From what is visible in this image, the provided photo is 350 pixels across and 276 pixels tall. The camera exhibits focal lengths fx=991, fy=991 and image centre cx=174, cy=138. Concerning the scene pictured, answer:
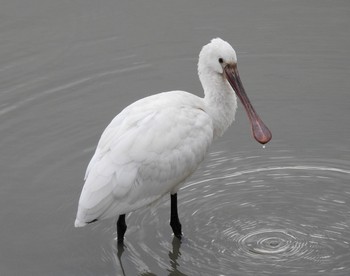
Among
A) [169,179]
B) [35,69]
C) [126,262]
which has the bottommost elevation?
[126,262]

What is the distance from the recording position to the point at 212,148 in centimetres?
985

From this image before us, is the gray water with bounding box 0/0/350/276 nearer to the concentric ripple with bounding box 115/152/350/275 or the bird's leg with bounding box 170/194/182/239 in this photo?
the concentric ripple with bounding box 115/152/350/275

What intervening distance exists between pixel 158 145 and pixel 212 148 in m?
1.87

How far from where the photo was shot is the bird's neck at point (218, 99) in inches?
336

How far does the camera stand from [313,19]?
12234mm

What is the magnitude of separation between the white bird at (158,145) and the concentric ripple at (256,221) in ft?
0.95

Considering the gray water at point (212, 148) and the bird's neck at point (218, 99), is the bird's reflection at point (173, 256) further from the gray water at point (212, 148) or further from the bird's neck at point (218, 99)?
the bird's neck at point (218, 99)

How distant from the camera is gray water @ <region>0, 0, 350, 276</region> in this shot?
27.8 ft

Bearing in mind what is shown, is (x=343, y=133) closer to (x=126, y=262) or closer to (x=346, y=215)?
(x=346, y=215)

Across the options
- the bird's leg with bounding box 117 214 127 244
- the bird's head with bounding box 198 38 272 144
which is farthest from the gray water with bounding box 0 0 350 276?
the bird's head with bounding box 198 38 272 144

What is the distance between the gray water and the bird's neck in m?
0.87

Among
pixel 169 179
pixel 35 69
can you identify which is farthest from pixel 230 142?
pixel 35 69

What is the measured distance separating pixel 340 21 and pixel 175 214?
179 inches

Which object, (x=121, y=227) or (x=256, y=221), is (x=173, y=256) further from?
(x=256, y=221)
